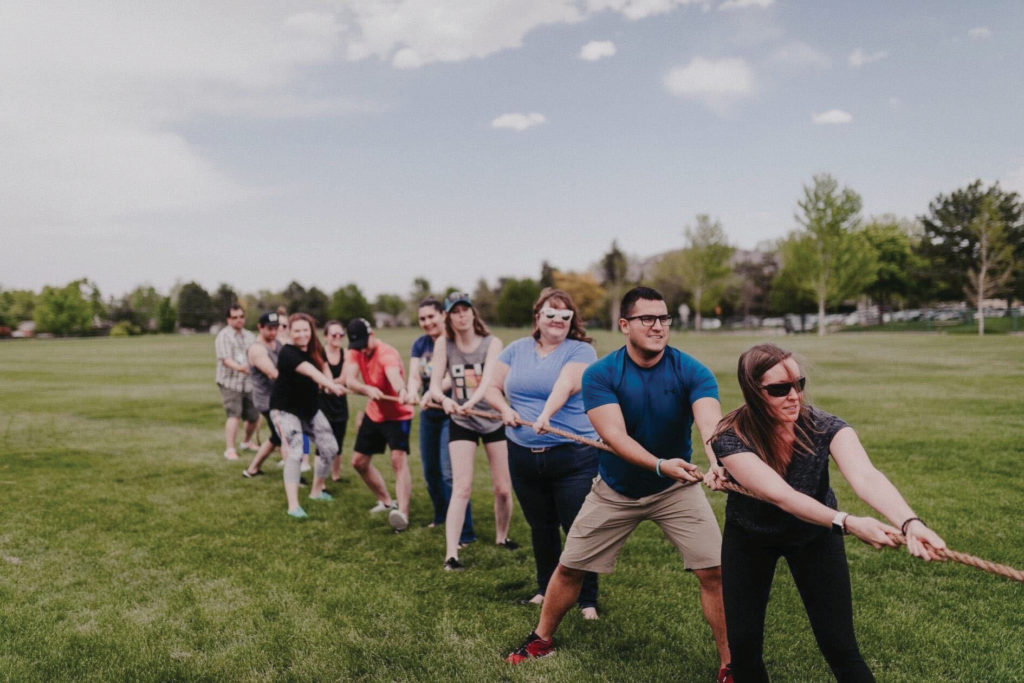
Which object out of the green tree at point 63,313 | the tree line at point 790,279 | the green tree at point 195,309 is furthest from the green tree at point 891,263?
the green tree at point 63,313

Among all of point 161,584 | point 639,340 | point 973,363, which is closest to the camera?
point 639,340

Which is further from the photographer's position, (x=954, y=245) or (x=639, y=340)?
(x=954, y=245)

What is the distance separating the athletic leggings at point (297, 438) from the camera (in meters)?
6.79

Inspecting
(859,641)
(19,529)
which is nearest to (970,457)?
(859,641)

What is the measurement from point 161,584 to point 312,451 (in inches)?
223

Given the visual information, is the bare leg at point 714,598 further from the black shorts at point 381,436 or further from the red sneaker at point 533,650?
the black shorts at point 381,436

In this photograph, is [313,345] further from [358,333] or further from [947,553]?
[947,553]

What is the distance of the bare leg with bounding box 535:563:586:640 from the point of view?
12.6 ft

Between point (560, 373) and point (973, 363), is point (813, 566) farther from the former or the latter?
point (973, 363)

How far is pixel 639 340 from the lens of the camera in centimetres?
342

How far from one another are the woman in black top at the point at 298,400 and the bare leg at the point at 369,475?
44 centimetres

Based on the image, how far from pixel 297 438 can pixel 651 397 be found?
179 inches

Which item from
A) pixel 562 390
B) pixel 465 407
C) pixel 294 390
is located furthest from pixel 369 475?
pixel 562 390

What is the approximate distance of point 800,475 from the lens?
2818 millimetres
